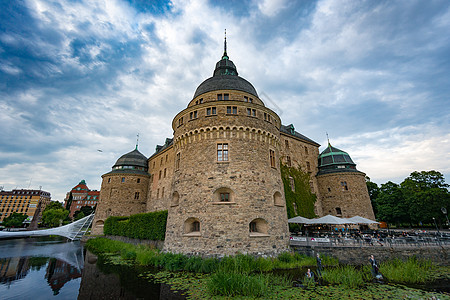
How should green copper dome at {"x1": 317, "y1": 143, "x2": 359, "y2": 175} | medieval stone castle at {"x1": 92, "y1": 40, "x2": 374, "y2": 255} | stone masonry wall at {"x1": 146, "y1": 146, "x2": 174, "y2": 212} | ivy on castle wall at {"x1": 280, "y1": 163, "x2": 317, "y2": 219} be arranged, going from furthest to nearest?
1. stone masonry wall at {"x1": 146, "y1": 146, "x2": 174, "y2": 212}
2. green copper dome at {"x1": 317, "y1": 143, "x2": 359, "y2": 175}
3. ivy on castle wall at {"x1": 280, "y1": 163, "x2": 317, "y2": 219}
4. medieval stone castle at {"x1": 92, "y1": 40, "x2": 374, "y2": 255}

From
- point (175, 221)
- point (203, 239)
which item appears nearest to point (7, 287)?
point (175, 221)

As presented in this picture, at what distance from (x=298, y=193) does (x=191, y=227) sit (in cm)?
1585

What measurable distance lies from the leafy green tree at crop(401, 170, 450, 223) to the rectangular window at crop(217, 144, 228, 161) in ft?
106

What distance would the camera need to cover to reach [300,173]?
93.5ft

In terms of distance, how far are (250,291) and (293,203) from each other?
17765mm

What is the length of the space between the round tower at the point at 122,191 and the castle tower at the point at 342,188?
30.1 metres

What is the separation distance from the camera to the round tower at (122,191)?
115 ft

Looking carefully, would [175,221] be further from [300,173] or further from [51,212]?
[51,212]

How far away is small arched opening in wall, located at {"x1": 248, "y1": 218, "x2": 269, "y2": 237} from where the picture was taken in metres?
15.2

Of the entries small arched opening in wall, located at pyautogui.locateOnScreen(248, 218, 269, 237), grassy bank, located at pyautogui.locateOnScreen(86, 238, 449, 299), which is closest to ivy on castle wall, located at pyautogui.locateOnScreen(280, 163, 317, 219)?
small arched opening in wall, located at pyautogui.locateOnScreen(248, 218, 269, 237)

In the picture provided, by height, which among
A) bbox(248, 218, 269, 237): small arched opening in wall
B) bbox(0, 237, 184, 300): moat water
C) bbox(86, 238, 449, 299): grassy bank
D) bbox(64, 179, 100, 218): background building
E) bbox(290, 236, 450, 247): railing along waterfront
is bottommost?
bbox(0, 237, 184, 300): moat water

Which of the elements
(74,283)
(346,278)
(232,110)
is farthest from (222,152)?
Result: (74,283)

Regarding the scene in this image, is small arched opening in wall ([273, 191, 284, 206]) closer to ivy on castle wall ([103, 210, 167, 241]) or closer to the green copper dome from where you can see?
ivy on castle wall ([103, 210, 167, 241])

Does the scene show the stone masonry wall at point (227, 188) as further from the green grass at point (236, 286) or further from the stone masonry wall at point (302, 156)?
the stone masonry wall at point (302, 156)
